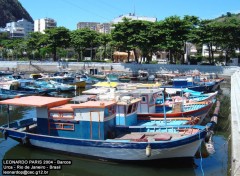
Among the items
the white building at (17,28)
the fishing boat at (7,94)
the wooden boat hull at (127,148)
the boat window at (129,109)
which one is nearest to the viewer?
the wooden boat hull at (127,148)

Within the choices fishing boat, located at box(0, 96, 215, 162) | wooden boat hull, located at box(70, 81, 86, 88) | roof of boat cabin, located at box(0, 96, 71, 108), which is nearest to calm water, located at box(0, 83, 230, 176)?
fishing boat, located at box(0, 96, 215, 162)

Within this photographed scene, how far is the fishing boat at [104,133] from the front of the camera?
1605 cm

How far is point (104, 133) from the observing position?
1703 cm

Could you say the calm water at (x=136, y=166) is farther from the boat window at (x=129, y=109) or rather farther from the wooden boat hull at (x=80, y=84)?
the wooden boat hull at (x=80, y=84)

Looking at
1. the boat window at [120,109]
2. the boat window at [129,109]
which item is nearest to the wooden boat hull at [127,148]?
the boat window at [120,109]

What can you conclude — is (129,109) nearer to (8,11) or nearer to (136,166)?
(136,166)

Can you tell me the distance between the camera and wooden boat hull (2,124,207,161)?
15.8 m

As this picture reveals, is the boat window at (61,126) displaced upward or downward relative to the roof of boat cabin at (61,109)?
downward

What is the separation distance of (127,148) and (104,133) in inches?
63.5

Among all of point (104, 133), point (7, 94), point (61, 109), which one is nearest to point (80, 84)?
point (7, 94)

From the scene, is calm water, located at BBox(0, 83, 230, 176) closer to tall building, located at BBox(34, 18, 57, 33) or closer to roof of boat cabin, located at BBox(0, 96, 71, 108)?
roof of boat cabin, located at BBox(0, 96, 71, 108)

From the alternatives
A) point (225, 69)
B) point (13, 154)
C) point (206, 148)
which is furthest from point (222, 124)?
point (225, 69)

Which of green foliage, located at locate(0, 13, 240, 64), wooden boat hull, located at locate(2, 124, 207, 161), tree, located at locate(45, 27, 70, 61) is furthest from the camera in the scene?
tree, located at locate(45, 27, 70, 61)

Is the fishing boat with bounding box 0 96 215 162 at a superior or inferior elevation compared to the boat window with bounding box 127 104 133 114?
inferior
